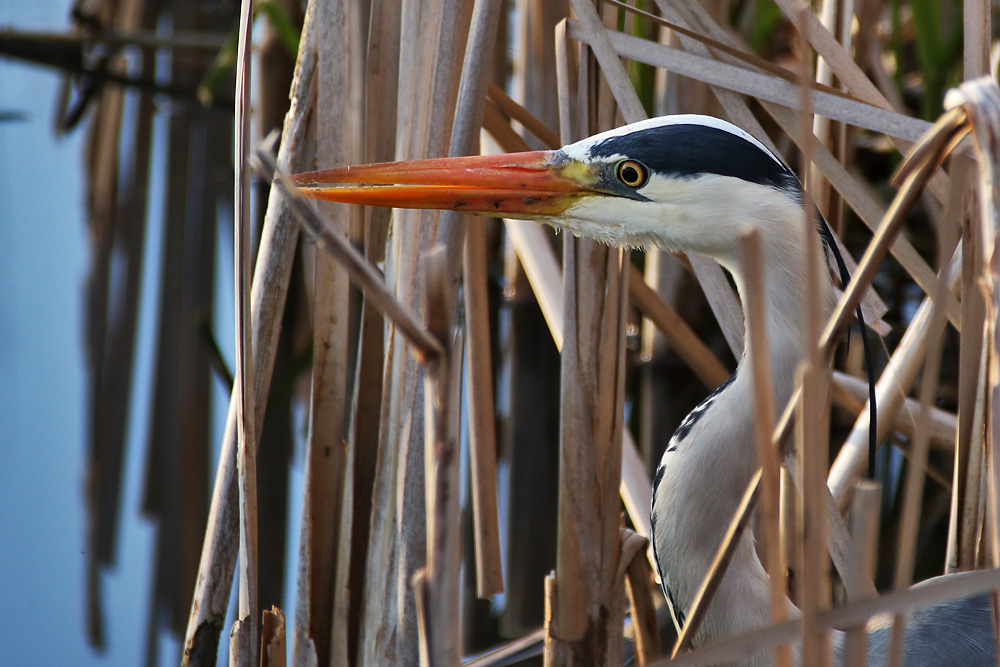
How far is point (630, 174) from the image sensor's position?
46.2 inches

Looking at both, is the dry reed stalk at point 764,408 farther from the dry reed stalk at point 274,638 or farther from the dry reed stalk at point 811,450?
the dry reed stalk at point 274,638

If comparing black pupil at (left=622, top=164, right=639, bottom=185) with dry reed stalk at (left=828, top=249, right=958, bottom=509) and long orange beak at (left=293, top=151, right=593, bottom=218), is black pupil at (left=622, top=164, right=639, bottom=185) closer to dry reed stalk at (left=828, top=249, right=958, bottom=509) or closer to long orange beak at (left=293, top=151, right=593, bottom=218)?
long orange beak at (left=293, top=151, right=593, bottom=218)

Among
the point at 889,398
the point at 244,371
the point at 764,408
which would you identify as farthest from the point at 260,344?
the point at 889,398

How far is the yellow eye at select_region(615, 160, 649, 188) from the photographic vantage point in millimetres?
1162

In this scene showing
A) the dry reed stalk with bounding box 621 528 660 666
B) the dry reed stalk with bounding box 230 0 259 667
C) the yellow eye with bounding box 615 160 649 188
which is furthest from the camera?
the dry reed stalk with bounding box 621 528 660 666

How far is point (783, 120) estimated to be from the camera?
4.57ft

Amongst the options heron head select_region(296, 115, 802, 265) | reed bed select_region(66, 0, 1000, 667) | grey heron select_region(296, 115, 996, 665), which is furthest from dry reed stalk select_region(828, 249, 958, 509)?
heron head select_region(296, 115, 802, 265)

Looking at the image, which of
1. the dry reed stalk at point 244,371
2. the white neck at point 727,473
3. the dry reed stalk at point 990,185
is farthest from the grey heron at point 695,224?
the dry reed stalk at point 990,185

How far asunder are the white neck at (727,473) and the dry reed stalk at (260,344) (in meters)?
0.52

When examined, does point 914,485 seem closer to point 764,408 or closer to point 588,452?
point 764,408

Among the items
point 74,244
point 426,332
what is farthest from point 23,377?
point 426,332

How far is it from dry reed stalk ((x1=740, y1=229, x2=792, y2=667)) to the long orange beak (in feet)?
1.71

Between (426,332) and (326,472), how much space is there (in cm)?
80

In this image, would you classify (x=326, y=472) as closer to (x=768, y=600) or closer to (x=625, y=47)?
(x=768, y=600)
